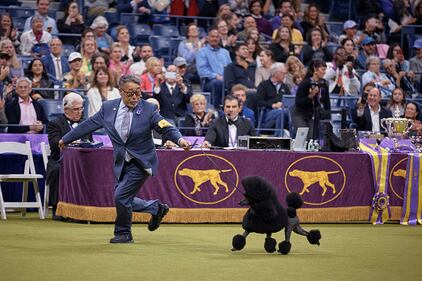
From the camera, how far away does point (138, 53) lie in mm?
17656

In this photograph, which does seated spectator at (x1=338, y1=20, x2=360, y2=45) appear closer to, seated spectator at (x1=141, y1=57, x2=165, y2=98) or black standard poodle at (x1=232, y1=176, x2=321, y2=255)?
seated spectator at (x1=141, y1=57, x2=165, y2=98)

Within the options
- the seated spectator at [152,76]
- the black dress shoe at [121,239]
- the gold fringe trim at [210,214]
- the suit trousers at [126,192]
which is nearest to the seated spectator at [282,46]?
the seated spectator at [152,76]

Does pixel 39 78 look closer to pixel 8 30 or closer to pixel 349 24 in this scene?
pixel 8 30

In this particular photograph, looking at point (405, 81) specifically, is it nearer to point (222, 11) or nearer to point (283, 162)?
point (222, 11)

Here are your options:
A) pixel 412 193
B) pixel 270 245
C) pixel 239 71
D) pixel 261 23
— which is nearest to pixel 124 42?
pixel 239 71

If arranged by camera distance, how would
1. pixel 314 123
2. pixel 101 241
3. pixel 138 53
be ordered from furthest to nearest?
pixel 138 53, pixel 314 123, pixel 101 241

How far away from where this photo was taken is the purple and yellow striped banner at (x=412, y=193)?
13.0 metres

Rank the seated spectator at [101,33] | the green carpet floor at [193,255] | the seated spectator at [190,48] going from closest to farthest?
1. the green carpet floor at [193,255]
2. the seated spectator at [101,33]
3. the seated spectator at [190,48]

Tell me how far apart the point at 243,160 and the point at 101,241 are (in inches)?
106

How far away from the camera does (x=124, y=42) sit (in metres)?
17.6

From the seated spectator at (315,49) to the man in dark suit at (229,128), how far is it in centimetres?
596

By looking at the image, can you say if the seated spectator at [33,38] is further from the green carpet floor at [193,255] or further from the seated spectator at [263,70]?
the green carpet floor at [193,255]

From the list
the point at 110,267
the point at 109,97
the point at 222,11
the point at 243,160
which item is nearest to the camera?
the point at 110,267

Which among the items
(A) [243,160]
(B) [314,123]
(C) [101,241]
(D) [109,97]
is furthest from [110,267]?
(D) [109,97]
